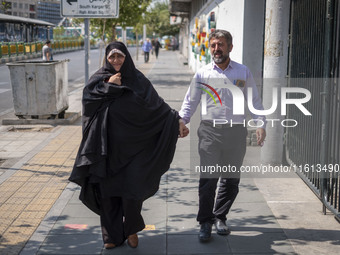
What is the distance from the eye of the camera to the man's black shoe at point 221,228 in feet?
16.6

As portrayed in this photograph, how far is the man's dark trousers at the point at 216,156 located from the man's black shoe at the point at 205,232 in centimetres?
4

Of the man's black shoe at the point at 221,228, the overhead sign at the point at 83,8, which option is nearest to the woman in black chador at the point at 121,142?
the man's black shoe at the point at 221,228

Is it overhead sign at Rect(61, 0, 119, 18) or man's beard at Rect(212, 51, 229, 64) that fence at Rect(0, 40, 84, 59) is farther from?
man's beard at Rect(212, 51, 229, 64)

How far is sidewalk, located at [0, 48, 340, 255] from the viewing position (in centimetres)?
479

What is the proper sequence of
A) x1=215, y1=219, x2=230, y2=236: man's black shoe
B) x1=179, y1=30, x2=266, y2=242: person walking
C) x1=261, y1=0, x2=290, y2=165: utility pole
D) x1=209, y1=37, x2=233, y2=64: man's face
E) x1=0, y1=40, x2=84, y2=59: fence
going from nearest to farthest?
x1=209, y1=37, x2=233, y2=64: man's face, x1=179, y1=30, x2=266, y2=242: person walking, x1=215, y1=219, x2=230, y2=236: man's black shoe, x1=261, y1=0, x2=290, y2=165: utility pole, x1=0, y1=40, x2=84, y2=59: fence

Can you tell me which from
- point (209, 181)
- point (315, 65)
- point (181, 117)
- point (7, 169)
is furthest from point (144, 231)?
point (7, 169)

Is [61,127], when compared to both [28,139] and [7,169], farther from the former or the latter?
[7,169]

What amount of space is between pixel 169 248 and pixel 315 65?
2.89 meters

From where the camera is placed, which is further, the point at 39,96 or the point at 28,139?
the point at 39,96

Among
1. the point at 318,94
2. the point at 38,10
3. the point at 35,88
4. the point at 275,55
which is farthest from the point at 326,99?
the point at 38,10

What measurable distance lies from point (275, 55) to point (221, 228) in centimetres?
318

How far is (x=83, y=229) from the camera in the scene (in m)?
5.25

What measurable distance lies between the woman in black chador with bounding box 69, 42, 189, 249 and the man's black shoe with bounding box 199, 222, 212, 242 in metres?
0.57

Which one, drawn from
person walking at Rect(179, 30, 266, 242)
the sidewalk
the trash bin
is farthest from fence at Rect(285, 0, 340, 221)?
the trash bin
